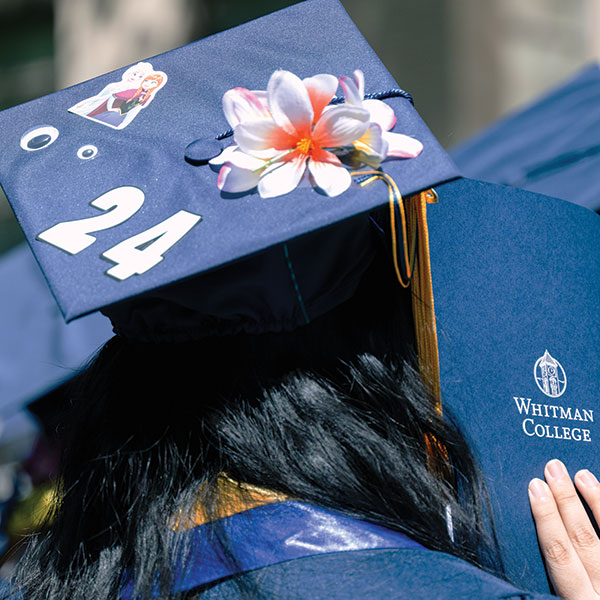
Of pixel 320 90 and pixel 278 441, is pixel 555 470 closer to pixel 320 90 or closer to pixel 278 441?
pixel 278 441

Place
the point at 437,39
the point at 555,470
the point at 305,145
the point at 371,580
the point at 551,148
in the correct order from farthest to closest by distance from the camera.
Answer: the point at 437,39, the point at 551,148, the point at 555,470, the point at 305,145, the point at 371,580

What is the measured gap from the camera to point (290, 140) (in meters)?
0.98

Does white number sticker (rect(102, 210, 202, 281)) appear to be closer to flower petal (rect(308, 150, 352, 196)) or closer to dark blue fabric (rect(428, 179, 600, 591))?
flower petal (rect(308, 150, 352, 196))

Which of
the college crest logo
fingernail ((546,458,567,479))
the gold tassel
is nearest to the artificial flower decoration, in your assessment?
the gold tassel

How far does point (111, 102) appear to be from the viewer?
115cm

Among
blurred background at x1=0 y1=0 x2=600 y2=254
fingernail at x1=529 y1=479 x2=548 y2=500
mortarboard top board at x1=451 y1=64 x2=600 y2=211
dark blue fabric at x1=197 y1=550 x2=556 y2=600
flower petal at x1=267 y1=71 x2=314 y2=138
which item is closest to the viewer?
dark blue fabric at x1=197 y1=550 x2=556 y2=600

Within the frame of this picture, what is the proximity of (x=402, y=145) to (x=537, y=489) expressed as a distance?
53 centimetres

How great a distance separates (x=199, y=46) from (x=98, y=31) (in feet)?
12.7

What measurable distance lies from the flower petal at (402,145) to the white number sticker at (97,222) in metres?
0.34

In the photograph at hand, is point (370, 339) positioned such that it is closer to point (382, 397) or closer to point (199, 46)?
point (382, 397)

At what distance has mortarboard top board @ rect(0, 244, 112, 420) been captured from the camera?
2.47 metres

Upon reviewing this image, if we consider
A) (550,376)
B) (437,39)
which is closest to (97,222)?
(550,376)

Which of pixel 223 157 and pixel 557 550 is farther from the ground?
pixel 223 157

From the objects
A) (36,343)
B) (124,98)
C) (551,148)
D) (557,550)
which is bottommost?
(36,343)
